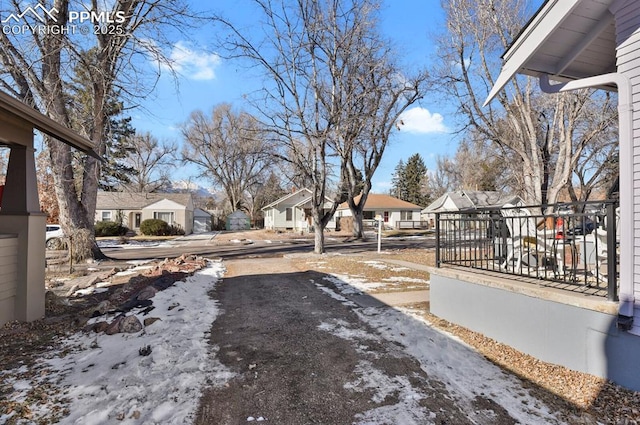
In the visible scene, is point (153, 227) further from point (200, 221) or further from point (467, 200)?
point (467, 200)

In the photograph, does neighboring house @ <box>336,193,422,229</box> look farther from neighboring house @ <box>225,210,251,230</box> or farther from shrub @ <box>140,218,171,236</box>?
shrub @ <box>140,218,171,236</box>

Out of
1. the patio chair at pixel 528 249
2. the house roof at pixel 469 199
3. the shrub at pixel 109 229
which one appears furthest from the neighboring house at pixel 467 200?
the patio chair at pixel 528 249

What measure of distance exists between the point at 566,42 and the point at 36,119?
273 inches

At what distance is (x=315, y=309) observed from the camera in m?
5.96

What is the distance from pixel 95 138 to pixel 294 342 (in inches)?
480

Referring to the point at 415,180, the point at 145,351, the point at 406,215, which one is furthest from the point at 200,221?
the point at 145,351

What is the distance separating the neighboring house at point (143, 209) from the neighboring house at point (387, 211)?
17.1 m

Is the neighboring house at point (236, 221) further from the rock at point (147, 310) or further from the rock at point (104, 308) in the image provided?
the rock at point (147, 310)

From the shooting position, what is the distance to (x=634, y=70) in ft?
11.0

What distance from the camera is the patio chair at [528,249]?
14.3 ft

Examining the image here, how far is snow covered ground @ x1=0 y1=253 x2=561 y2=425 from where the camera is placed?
279 cm

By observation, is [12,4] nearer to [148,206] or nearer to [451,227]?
[451,227]

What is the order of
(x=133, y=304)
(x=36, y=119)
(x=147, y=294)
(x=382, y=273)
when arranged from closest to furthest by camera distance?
(x=36, y=119) < (x=133, y=304) < (x=147, y=294) < (x=382, y=273)

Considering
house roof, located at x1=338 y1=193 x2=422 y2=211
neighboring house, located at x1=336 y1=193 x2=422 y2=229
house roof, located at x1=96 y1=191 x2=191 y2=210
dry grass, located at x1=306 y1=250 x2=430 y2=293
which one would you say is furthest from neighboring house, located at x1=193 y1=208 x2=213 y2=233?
dry grass, located at x1=306 y1=250 x2=430 y2=293
